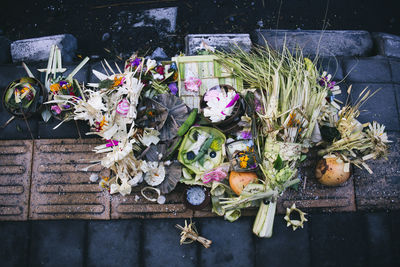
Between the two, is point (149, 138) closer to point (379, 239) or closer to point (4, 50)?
point (4, 50)

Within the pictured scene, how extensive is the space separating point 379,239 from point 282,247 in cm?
97

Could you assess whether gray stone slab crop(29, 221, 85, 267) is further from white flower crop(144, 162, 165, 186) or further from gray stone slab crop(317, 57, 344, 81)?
gray stone slab crop(317, 57, 344, 81)

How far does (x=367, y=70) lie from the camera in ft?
9.94

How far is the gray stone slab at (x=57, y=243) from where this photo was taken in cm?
270

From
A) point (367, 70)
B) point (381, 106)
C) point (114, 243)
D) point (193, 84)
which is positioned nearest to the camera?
point (114, 243)

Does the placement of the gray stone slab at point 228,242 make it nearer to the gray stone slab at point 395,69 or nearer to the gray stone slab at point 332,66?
the gray stone slab at point 332,66

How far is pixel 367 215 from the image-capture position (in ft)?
8.99

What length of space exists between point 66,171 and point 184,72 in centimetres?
154

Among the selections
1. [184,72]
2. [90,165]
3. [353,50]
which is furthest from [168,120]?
[353,50]

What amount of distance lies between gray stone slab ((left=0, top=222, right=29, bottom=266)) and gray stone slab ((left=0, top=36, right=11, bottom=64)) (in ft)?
6.00

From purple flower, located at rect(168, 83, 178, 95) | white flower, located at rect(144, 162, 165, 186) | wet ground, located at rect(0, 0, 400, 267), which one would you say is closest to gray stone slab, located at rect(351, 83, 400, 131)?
wet ground, located at rect(0, 0, 400, 267)

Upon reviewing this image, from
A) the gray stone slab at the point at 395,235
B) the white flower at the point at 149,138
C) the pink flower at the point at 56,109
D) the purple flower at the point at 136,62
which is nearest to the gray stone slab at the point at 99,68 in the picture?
the purple flower at the point at 136,62

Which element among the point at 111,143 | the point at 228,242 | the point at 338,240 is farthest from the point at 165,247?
the point at 338,240

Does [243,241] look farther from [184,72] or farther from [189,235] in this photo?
[184,72]
